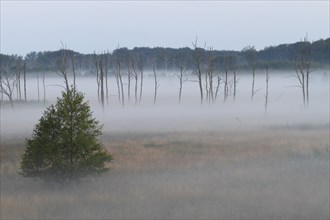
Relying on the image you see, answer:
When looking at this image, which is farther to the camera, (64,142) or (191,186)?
(191,186)

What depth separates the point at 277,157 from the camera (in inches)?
872

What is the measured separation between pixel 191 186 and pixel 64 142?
14.1 ft

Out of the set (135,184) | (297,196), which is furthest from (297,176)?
(135,184)

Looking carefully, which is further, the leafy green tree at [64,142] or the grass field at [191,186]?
A: the leafy green tree at [64,142]

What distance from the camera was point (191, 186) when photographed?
645 inches

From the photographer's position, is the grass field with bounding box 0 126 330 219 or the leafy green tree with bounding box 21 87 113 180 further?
the leafy green tree with bounding box 21 87 113 180

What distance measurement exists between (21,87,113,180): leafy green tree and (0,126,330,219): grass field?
734 millimetres

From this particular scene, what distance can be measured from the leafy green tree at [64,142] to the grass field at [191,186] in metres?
0.73

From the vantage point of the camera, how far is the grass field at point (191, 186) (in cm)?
1337

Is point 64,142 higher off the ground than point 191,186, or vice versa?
point 64,142

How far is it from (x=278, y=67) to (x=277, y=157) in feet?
336

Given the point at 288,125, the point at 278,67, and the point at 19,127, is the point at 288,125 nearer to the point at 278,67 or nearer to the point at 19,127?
the point at 19,127

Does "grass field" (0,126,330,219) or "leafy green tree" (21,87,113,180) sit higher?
"leafy green tree" (21,87,113,180)

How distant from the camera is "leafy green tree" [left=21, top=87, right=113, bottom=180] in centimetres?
1627
